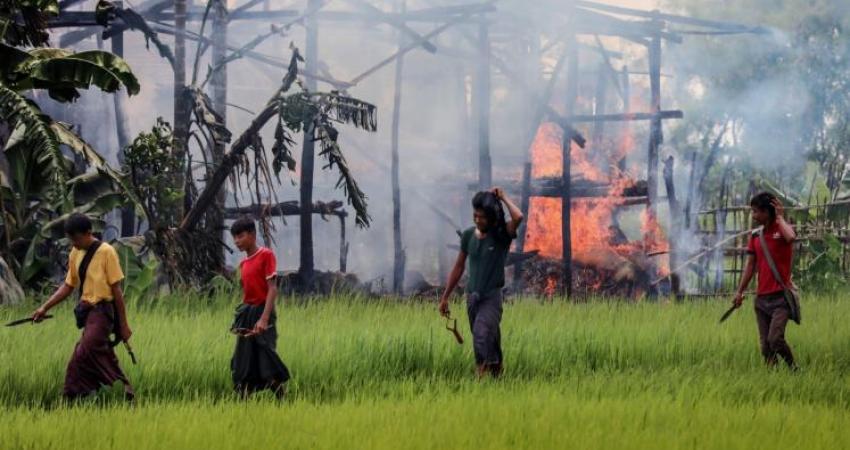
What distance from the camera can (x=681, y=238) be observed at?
19109 mm

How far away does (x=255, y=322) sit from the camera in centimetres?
870

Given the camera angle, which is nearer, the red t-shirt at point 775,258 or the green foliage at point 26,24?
the red t-shirt at point 775,258

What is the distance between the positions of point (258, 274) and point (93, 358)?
3.66 feet

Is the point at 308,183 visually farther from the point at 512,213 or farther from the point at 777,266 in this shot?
the point at 512,213

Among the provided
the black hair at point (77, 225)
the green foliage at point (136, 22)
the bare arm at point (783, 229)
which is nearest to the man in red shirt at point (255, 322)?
the black hair at point (77, 225)

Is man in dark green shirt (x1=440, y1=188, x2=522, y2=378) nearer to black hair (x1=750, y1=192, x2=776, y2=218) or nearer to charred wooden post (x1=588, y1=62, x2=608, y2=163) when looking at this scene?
black hair (x1=750, y1=192, x2=776, y2=218)

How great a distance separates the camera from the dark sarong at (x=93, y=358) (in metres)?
8.57

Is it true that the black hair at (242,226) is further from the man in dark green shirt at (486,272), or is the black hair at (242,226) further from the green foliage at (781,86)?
the green foliage at (781,86)

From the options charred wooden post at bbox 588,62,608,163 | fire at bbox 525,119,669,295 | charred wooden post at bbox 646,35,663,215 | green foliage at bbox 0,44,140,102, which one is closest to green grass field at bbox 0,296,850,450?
green foliage at bbox 0,44,140,102

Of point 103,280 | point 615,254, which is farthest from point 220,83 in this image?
point 103,280

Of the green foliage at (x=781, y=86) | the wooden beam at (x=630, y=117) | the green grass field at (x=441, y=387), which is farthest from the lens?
the green foliage at (x=781, y=86)

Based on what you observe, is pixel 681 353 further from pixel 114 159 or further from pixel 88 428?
pixel 114 159

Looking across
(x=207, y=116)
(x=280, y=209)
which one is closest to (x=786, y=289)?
(x=207, y=116)

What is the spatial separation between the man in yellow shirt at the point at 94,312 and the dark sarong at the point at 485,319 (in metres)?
2.33
